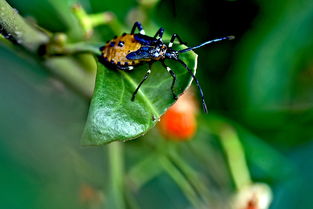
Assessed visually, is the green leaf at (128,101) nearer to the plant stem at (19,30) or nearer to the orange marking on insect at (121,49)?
the orange marking on insect at (121,49)

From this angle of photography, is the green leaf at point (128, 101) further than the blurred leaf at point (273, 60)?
No

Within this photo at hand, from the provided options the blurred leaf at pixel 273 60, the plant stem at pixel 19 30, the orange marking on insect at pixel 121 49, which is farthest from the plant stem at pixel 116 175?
the blurred leaf at pixel 273 60

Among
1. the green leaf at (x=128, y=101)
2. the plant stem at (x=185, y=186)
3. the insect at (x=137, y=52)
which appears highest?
the insect at (x=137, y=52)

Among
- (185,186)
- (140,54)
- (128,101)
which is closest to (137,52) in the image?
(140,54)

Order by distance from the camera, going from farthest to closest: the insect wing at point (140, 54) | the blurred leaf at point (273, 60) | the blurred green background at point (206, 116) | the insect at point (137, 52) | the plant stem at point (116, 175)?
the blurred leaf at point (273, 60) < the blurred green background at point (206, 116) < the plant stem at point (116, 175) < the insect wing at point (140, 54) < the insect at point (137, 52)

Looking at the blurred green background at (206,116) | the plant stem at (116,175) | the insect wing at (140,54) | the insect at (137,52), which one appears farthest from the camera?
the blurred green background at (206,116)

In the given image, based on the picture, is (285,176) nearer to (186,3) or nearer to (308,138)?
(308,138)

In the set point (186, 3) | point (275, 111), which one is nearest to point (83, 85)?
point (186, 3)
